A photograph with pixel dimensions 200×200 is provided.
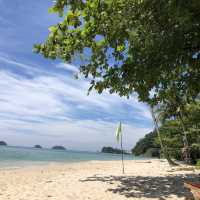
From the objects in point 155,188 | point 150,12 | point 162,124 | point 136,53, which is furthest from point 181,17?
point 162,124

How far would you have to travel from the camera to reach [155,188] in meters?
13.4

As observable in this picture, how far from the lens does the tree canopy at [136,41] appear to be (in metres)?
9.91

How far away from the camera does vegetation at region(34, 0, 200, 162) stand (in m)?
9.96

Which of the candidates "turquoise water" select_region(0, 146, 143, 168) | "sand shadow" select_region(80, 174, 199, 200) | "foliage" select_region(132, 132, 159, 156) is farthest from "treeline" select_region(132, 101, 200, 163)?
"foliage" select_region(132, 132, 159, 156)

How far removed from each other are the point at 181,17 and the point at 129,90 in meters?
4.85

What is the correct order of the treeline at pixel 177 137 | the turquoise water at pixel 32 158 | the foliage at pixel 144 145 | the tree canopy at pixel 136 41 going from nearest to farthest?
the tree canopy at pixel 136 41, the treeline at pixel 177 137, the turquoise water at pixel 32 158, the foliage at pixel 144 145

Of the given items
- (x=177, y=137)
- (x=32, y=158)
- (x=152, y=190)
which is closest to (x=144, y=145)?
(x=32, y=158)

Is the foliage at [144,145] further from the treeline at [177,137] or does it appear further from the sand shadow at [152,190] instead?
the sand shadow at [152,190]

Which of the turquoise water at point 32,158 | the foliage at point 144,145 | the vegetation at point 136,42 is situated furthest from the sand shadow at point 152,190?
the foliage at point 144,145

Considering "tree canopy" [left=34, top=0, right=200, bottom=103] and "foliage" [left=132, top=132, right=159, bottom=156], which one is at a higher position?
"foliage" [left=132, top=132, right=159, bottom=156]

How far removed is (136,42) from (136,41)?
0.04m

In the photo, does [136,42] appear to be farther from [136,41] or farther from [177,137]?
[177,137]

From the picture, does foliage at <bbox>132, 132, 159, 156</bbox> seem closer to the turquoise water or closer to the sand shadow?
the turquoise water

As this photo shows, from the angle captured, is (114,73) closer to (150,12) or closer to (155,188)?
(150,12)
